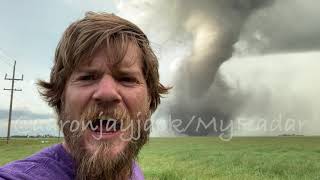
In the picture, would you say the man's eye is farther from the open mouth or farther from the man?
the open mouth

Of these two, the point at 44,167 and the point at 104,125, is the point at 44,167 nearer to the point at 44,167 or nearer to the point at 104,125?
the point at 44,167

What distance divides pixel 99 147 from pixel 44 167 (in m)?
0.24

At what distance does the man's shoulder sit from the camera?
1.92 metres

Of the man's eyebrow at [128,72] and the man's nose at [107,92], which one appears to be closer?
the man's nose at [107,92]

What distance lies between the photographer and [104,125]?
201 cm

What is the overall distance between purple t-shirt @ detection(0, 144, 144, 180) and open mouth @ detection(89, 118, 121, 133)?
0.67ft

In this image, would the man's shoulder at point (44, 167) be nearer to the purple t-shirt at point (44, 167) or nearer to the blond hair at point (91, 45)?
the purple t-shirt at point (44, 167)

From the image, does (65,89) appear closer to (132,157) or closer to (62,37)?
Answer: (62,37)

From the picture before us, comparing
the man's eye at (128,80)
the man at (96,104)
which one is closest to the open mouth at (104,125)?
the man at (96,104)

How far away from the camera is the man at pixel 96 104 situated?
2000 millimetres

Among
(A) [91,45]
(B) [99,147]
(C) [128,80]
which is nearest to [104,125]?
(B) [99,147]

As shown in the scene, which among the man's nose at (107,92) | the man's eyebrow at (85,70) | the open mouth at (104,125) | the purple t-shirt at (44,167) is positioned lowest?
the purple t-shirt at (44,167)

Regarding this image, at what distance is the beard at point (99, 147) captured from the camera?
200cm

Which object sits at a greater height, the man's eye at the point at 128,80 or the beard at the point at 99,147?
the man's eye at the point at 128,80
